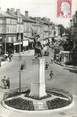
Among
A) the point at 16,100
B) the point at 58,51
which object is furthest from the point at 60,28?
the point at 16,100

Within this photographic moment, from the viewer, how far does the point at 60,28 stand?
4.57 metres

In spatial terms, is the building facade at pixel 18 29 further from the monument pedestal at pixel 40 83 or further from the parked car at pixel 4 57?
the monument pedestal at pixel 40 83

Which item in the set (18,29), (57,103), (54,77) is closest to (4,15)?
(18,29)

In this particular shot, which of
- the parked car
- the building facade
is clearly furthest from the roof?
the parked car

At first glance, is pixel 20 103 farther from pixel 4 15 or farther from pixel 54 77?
pixel 4 15

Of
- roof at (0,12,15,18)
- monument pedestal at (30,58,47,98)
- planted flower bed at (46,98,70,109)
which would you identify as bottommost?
planted flower bed at (46,98,70,109)

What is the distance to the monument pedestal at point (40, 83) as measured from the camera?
4.68 metres

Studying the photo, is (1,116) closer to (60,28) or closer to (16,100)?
(16,100)

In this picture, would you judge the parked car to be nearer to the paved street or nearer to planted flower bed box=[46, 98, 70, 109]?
the paved street

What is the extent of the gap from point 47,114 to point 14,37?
1.35 feet

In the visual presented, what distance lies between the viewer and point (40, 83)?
4.77m

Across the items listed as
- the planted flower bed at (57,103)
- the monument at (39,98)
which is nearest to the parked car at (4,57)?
the monument at (39,98)

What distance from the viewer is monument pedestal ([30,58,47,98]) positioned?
4.68 m

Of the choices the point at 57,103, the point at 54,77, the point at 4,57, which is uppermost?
the point at 4,57
